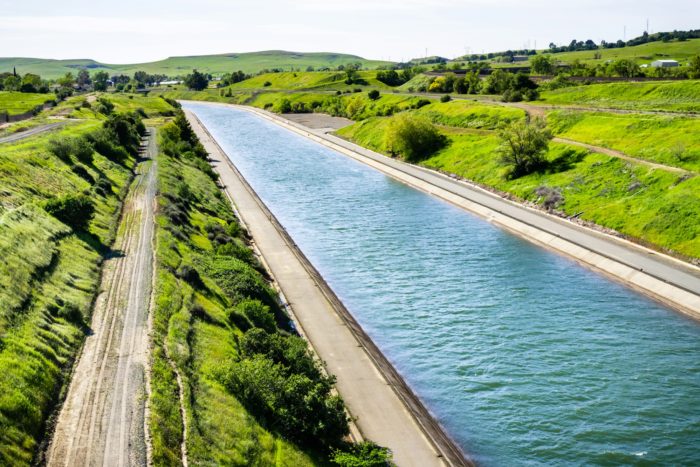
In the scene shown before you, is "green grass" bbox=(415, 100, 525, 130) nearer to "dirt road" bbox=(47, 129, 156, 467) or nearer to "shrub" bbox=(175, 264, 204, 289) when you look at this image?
"shrub" bbox=(175, 264, 204, 289)

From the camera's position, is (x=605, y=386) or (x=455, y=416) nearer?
(x=455, y=416)

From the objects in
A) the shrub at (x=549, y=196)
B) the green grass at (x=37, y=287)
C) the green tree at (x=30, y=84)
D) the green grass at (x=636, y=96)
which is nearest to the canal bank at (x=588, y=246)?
the shrub at (x=549, y=196)

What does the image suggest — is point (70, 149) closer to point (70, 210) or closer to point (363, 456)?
point (70, 210)

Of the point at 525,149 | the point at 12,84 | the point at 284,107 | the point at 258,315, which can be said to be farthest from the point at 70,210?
the point at 12,84

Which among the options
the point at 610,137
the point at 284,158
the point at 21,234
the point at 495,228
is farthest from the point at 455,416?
the point at 284,158

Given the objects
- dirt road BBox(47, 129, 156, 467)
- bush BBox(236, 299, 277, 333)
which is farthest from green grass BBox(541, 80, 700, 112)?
dirt road BBox(47, 129, 156, 467)

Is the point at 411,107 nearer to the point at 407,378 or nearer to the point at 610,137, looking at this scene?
the point at 610,137

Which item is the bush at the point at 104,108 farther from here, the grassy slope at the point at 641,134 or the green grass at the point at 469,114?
the grassy slope at the point at 641,134
